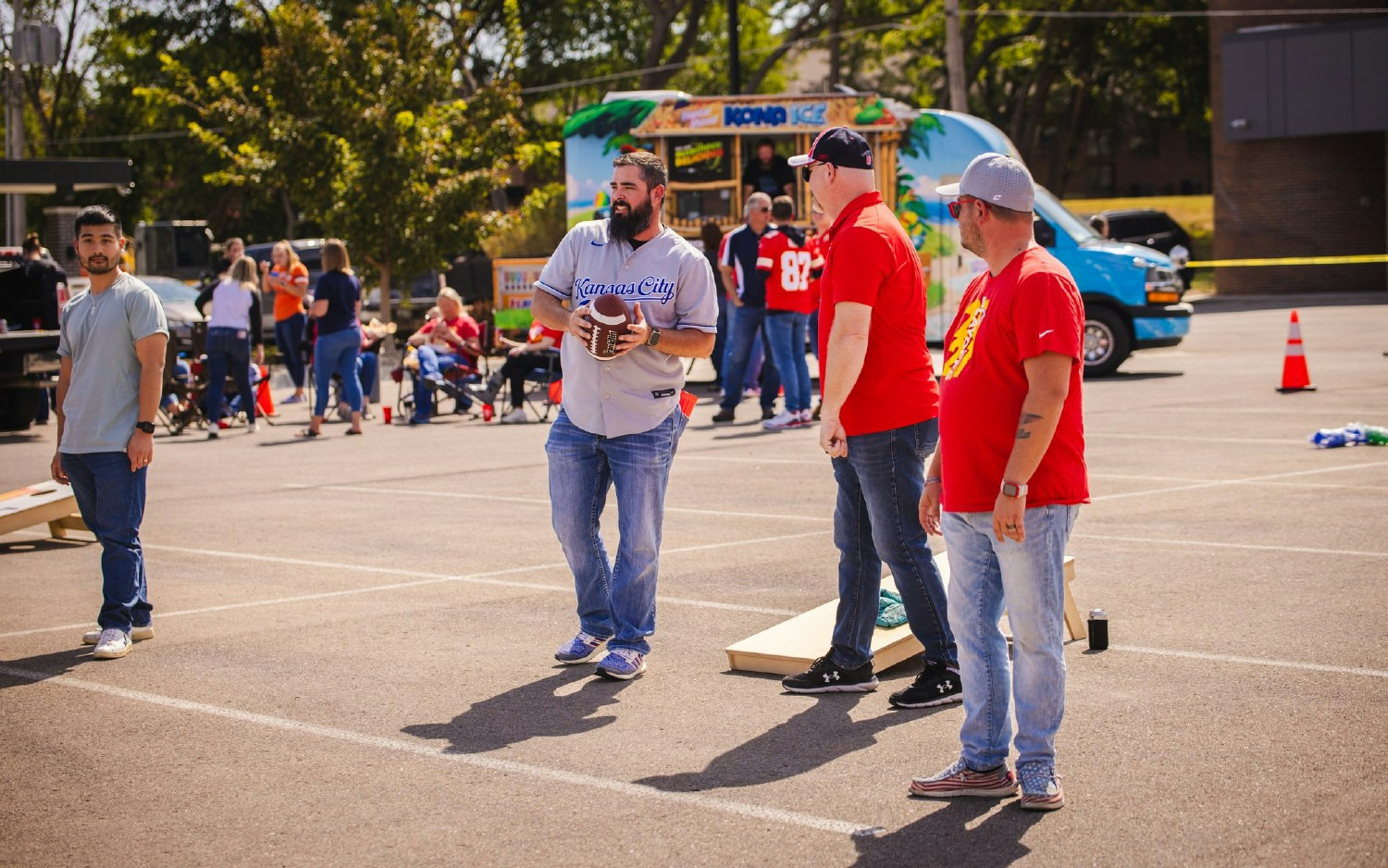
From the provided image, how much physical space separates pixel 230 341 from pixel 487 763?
11824 millimetres

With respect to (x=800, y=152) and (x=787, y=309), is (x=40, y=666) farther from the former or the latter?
(x=800, y=152)

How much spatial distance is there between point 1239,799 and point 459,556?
5.40 metres

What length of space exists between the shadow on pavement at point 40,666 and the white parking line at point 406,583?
1.73 feet

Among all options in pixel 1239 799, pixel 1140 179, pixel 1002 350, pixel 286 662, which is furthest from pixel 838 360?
pixel 1140 179

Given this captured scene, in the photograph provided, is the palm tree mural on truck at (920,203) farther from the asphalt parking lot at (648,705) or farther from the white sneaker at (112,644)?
the white sneaker at (112,644)

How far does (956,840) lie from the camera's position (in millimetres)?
4457

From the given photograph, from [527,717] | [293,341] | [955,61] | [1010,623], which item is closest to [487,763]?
[527,717]

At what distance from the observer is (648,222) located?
21.0ft

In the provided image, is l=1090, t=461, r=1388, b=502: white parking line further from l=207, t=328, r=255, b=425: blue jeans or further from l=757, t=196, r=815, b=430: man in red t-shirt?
l=207, t=328, r=255, b=425: blue jeans

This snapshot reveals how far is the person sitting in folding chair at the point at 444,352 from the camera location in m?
17.4

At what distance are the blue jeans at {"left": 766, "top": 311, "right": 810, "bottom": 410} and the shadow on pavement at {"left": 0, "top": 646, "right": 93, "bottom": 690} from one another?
29.7 ft

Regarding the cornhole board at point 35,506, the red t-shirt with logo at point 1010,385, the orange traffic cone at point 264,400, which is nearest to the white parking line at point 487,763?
the red t-shirt with logo at point 1010,385

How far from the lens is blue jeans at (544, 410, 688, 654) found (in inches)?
251

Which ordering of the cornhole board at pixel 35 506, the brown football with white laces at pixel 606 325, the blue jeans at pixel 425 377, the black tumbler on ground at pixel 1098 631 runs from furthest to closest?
the blue jeans at pixel 425 377 < the cornhole board at pixel 35 506 < the black tumbler on ground at pixel 1098 631 < the brown football with white laces at pixel 606 325
